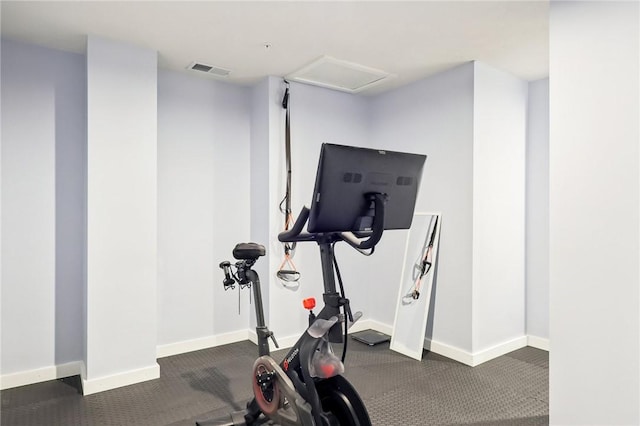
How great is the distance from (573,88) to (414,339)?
8.12 feet

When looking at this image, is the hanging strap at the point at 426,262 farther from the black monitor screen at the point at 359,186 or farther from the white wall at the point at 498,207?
the black monitor screen at the point at 359,186

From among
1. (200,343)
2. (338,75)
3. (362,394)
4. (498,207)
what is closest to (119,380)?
(200,343)

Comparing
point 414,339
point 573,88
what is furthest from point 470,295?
point 573,88

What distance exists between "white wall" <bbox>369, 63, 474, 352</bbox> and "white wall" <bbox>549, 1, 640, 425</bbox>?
1.30 m

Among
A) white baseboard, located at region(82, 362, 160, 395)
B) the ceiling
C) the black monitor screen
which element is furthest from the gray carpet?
the ceiling

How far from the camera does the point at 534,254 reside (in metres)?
3.97

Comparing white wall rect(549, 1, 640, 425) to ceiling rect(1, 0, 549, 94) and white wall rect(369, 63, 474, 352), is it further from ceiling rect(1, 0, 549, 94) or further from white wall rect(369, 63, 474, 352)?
white wall rect(369, 63, 474, 352)

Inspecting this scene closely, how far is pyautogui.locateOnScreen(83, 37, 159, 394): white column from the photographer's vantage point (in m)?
3.01

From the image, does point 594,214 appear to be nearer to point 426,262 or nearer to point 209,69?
point 426,262

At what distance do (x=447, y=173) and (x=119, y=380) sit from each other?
3254 millimetres

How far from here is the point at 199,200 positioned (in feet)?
12.9

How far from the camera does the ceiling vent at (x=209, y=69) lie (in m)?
3.60

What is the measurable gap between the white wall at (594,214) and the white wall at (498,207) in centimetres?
128

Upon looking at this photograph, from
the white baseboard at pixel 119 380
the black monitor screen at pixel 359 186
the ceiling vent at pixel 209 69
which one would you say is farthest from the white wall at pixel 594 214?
the white baseboard at pixel 119 380
